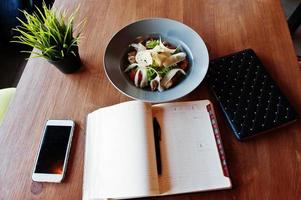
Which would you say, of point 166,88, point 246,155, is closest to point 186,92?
point 166,88

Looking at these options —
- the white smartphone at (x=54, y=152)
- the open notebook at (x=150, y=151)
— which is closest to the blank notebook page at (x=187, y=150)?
the open notebook at (x=150, y=151)

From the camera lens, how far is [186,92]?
58cm

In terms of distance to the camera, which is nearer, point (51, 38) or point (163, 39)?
point (51, 38)

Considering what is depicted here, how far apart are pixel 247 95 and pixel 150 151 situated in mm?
258

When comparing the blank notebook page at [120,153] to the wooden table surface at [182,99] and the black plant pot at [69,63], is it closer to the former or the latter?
the wooden table surface at [182,99]

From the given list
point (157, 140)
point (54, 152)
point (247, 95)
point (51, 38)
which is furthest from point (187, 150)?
point (51, 38)

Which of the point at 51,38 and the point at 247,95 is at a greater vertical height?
the point at 51,38

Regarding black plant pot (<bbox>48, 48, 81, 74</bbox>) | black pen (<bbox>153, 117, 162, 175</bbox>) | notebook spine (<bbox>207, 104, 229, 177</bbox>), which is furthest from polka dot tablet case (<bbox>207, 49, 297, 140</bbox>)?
black plant pot (<bbox>48, 48, 81, 74</bbox>)

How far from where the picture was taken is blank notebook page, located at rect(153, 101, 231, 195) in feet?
1.66

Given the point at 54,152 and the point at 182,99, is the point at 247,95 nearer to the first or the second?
the point at 182,99

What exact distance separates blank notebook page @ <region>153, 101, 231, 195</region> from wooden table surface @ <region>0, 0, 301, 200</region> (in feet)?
0.09

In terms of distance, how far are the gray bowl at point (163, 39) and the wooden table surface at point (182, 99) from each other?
0.04 meters

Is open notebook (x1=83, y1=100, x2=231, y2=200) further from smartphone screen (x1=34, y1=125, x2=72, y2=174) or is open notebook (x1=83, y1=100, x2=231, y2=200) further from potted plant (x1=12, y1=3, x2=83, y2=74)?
potted plant (x1=12, y1=3, x2=83, y2=74)

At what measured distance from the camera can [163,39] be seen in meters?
0.68
